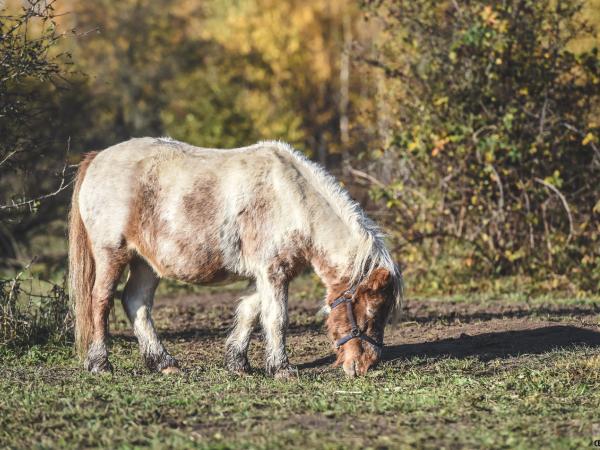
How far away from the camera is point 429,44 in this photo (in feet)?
43.6

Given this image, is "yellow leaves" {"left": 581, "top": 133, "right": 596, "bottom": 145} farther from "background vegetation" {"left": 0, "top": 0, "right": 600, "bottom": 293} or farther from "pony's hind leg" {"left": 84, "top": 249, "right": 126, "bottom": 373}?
"pony's hind leg" {"left": 84, "top": 249, "right": 126, "bottom": 373}

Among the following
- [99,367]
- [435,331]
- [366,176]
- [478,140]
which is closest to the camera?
[99,367]

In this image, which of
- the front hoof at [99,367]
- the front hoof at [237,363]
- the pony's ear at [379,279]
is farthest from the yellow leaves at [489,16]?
the front hoof at [99,367]

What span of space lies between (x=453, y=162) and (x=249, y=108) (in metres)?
19.6

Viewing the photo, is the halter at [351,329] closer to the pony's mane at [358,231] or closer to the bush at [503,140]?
the pony's mane at [358,231]

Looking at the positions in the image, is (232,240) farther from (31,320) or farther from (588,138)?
(588,138)

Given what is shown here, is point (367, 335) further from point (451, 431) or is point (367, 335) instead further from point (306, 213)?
point (451, 431)

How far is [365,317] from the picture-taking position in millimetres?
7238

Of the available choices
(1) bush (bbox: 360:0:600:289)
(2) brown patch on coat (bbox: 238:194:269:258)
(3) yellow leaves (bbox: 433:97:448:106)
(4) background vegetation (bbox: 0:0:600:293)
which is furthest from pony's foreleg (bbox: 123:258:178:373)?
(3) yellow leaves (bbox: 433:97:448:106)

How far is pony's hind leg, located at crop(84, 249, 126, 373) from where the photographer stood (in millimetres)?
7621

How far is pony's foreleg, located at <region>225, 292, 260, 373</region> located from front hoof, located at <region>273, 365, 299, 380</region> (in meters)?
0.39

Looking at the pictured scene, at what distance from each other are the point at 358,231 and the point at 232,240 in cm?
99

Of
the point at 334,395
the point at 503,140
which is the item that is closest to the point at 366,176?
the point at 503,140

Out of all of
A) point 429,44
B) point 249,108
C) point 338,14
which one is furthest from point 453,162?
point 338,14
